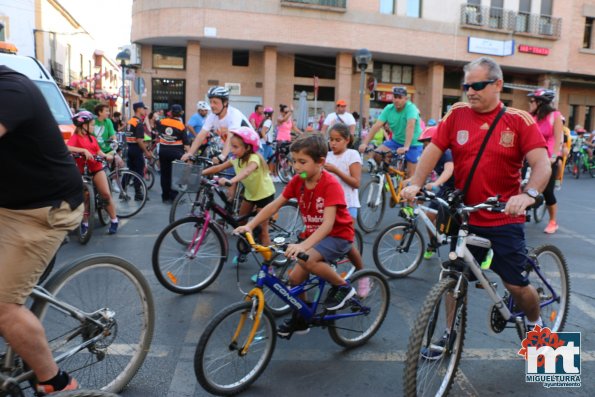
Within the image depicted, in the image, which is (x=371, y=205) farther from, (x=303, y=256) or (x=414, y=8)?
(x=414, y=8)

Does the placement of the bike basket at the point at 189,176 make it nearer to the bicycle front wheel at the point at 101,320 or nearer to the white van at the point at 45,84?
the bicycle front wheel at the point at 101,320

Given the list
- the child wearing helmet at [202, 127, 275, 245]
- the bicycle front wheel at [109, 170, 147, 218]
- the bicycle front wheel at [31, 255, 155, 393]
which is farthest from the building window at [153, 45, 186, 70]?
the bicycle front wheel at [31, 255, 155, 393]

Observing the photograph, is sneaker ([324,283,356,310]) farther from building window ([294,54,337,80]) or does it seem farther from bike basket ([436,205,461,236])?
building window ([294,54,337,80])

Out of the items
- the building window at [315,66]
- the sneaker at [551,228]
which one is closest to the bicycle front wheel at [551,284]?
the sneaker at [551,228]

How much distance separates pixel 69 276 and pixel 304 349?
1.78 meters

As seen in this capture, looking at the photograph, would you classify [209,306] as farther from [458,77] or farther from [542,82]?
[542,82]

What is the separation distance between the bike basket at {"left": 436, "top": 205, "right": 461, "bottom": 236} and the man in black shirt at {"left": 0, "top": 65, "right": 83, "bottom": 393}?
2107 mm

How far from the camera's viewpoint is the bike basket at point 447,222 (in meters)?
3.19

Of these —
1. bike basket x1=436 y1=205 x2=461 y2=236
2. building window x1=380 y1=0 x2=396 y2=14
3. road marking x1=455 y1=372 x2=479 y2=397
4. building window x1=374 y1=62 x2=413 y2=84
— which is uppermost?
building window x1=380 y1=0 x2=396 y2=14

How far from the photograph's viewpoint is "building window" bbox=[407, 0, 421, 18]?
2690 cm

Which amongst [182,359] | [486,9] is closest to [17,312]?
[182,359]

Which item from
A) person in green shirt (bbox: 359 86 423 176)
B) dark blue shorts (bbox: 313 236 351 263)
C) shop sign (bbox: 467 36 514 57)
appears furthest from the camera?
shop sign (bbox: 467 36 514 57)

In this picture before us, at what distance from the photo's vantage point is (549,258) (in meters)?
3.87

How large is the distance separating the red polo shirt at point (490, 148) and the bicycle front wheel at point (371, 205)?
4193mm
